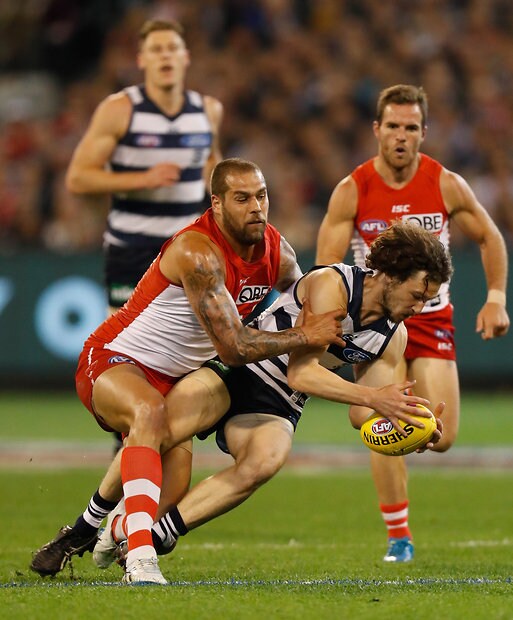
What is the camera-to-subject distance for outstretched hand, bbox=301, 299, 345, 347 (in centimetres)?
702

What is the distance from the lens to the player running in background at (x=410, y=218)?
8742mm

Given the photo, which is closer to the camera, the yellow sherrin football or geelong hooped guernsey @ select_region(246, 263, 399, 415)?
the yellow sherrin football

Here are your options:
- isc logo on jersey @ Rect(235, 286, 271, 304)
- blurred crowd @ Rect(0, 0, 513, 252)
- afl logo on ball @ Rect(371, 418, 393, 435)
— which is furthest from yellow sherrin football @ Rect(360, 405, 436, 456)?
blurred crowd @ Rect(0, 0, 513, 252)

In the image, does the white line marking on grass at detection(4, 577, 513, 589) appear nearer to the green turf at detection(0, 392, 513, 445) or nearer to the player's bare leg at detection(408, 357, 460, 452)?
the player's bare leg at detection(408, 357, 460, 452)

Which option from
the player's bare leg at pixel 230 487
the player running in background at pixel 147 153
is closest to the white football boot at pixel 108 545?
the player's bare leg at pixel 230 487

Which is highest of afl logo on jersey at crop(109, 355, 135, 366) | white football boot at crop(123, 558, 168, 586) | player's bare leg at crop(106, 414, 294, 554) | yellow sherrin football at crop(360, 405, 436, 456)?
afl logo on jersey at crop(109, 355, 135, 366)

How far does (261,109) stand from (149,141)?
9482 mm

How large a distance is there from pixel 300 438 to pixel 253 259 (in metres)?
7.78

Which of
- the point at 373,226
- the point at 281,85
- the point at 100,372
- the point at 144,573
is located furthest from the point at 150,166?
the point at 281,85

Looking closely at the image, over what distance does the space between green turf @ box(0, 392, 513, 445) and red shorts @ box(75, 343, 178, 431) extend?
7160 millimetres

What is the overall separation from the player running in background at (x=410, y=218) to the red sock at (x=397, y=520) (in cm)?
1

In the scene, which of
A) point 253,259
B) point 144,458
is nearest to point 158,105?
point 253,259

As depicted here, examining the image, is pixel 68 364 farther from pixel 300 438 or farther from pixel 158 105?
pixel 158 105

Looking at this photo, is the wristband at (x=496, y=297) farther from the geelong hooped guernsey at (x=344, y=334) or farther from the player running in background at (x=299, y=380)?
the geelong hooped guernsey at (x=344, y=334)
